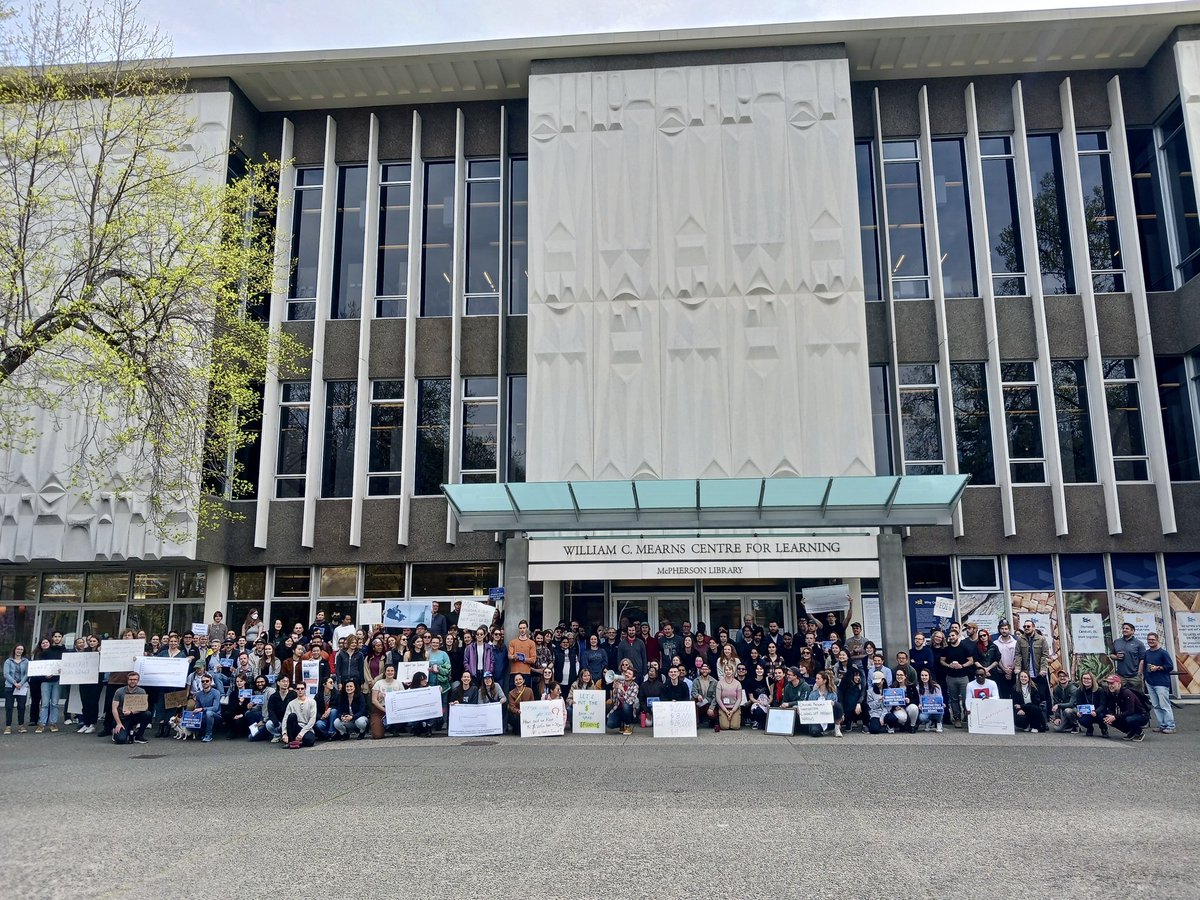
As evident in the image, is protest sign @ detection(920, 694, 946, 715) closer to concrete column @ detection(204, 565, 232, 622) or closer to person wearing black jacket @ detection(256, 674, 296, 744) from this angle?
person wearing black jacket @ detection(256, 674, 296, 744)

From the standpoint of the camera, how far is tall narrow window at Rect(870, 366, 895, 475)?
70.3 feet

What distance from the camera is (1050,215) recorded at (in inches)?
880

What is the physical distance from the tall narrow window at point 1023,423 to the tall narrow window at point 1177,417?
2655 mm

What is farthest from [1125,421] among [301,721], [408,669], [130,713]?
[130,713]

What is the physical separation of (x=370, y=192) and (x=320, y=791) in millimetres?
17139

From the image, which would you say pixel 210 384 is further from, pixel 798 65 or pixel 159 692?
pixel 798 65

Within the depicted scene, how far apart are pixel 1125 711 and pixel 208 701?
579 inches

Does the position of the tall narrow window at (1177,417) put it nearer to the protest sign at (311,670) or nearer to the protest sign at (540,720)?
the protest sign at (540,720)

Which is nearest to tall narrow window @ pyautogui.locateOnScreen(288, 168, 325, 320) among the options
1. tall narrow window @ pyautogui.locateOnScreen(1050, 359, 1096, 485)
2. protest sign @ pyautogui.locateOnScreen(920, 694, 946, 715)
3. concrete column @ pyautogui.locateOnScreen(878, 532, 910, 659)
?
concrete column @ pyautogui.locateOnScreen(878, 532, 910, 659)

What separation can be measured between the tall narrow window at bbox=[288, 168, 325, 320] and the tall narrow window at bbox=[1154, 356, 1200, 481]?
2018cm

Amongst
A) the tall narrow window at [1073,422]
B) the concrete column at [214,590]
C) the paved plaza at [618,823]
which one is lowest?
the paved plaza at [618,823]

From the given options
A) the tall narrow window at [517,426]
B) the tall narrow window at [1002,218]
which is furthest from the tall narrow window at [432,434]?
the tall narrow window at [1002,218]

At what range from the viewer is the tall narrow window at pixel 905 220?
2231 cm

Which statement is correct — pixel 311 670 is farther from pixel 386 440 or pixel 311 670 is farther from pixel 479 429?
pixel 479 429
